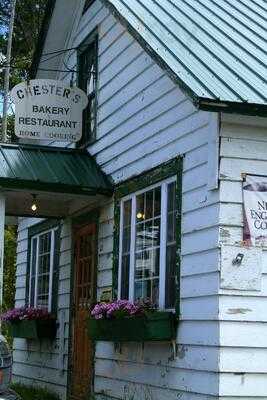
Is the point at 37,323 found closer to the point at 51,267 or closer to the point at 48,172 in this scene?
the point at 51,267

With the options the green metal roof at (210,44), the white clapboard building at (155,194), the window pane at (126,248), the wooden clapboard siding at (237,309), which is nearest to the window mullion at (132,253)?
the white clapboard building at (155,194)

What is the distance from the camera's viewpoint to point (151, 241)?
8.95m

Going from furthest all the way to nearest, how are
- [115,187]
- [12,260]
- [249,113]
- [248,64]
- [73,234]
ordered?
[12,260] < [73,234] < [115,187] < [248,64] < [249,113]

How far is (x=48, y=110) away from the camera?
1130 centimetres

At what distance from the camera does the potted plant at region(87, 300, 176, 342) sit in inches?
317

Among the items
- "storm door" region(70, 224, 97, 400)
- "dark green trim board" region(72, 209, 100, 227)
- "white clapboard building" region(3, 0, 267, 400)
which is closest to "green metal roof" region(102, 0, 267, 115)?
"white clapboard building" region(3, 0, 267, 400)

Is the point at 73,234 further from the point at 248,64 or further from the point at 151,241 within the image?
the point at 248,64

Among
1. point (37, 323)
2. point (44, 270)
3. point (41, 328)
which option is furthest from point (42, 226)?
point (41, 328)

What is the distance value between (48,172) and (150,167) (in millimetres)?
1914

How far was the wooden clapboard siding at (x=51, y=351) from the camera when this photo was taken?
1218 cm

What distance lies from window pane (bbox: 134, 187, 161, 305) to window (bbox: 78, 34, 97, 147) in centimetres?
261

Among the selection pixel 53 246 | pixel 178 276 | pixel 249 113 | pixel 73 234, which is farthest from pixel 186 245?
pixel 53 246

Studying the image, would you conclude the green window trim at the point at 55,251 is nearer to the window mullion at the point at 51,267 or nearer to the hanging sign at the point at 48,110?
the window mullion at the point at 51,267

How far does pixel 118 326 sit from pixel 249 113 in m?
3.17
